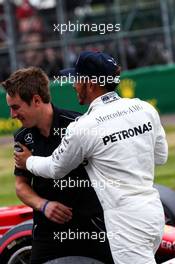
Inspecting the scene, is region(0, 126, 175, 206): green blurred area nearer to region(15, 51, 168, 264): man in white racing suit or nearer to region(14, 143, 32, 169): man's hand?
region(14, 143, 32, 169): man's hand

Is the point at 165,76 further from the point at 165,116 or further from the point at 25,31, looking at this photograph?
the point at 25,31

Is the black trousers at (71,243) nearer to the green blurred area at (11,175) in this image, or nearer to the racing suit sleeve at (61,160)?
the racing suit sleeve at (61,160)

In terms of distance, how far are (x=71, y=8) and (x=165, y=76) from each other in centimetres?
392

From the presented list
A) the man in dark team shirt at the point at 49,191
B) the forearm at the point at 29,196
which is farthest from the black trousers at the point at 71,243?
the forearm at the point at 29,196

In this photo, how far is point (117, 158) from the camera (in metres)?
4.20

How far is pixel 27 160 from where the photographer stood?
177 inches

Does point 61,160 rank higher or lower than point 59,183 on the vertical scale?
higher

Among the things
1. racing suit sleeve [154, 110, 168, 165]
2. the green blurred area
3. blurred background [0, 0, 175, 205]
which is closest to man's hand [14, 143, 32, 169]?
racing suit sleeve [154, 110, 168, 165]

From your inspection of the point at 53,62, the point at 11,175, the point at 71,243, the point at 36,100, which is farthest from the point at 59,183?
the point at 53,62

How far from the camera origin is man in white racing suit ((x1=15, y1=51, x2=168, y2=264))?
13.7 ft

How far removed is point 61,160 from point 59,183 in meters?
0.40

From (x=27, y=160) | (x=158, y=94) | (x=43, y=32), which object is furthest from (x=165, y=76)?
(x=27, y=160)

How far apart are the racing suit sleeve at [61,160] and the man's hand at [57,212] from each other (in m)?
0.24

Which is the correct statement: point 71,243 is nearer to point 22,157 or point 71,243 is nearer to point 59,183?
point 59,183
